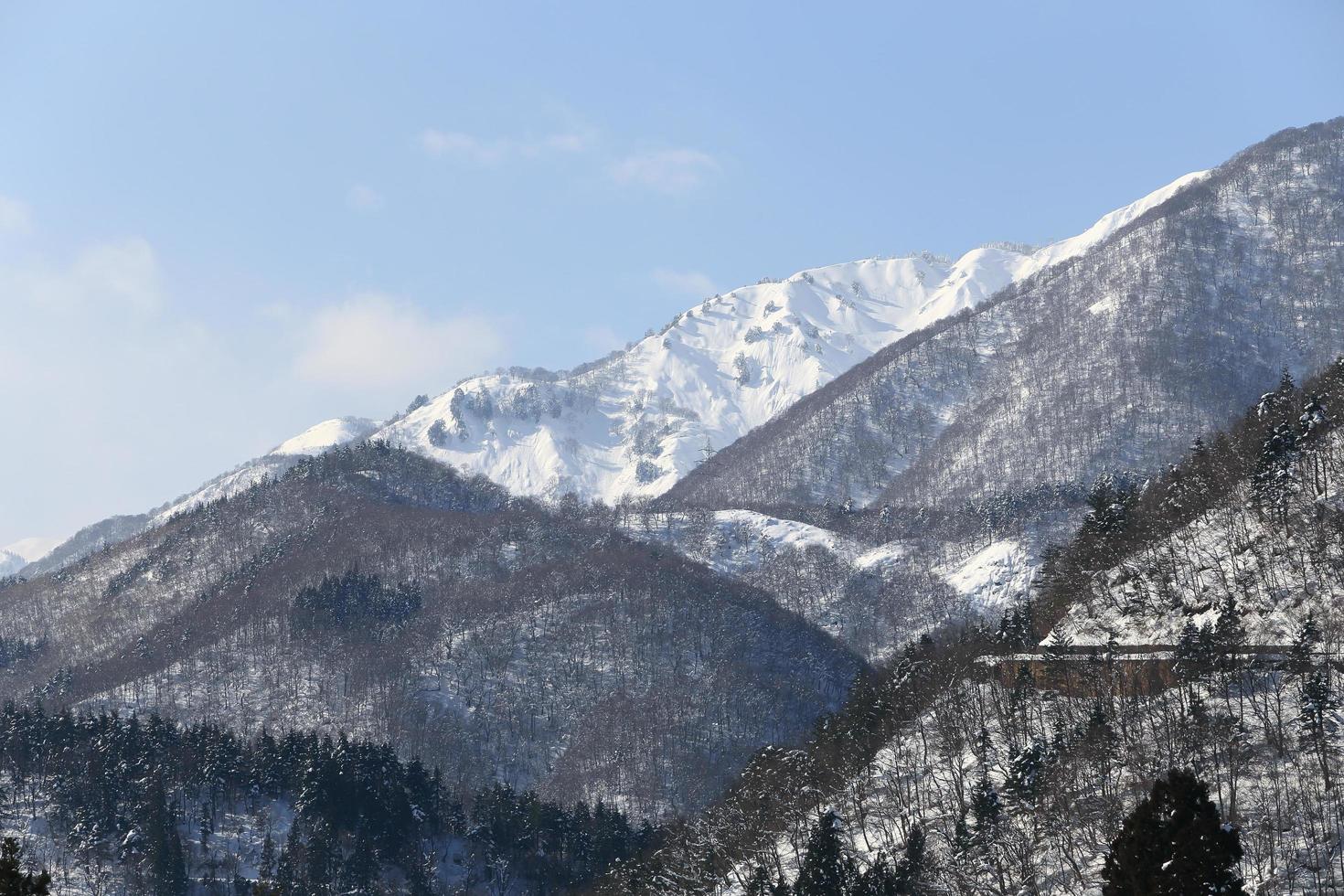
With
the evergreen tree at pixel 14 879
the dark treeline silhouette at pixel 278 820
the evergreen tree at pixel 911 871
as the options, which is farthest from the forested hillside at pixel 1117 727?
the evergreen tree at pixel 14 879

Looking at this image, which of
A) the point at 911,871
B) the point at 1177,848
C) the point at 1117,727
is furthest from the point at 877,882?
the point at 1177,848

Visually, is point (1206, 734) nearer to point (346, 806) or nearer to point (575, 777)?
point (346, 806)

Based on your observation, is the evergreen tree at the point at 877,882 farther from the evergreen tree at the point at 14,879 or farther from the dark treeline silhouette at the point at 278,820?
the dark treeline silhouette at the point at 278,820

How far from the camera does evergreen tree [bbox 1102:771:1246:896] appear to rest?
5019 centimetres

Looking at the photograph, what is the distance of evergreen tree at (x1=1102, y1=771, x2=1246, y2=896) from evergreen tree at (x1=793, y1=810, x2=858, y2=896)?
1181 inches

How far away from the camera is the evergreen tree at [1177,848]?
50188 mm

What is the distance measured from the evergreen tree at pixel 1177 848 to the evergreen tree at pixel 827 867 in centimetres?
2999

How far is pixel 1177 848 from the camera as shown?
50.7 metres

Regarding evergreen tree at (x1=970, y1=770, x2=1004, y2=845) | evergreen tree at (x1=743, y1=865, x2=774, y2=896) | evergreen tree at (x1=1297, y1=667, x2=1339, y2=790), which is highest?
evergreen tree at (x1=1297, y1=667, x2=1339, y2=790)

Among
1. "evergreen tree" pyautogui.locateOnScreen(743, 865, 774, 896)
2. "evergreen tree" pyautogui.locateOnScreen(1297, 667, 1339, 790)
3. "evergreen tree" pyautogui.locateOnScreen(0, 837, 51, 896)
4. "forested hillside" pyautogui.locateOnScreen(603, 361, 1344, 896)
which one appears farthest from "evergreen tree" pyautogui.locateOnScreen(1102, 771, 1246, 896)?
"evergreen tree" pyautogui.locateOnScreen(0, 837, 51, 896)

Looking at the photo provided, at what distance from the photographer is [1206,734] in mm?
76312

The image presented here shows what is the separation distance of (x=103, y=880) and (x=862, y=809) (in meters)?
80.1

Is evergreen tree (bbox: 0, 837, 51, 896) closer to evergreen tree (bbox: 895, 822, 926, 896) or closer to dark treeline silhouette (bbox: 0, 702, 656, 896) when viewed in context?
evergreen tree (bbox: 895, 822, 926, 896)

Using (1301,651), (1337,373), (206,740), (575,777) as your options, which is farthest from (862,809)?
(575,777)
